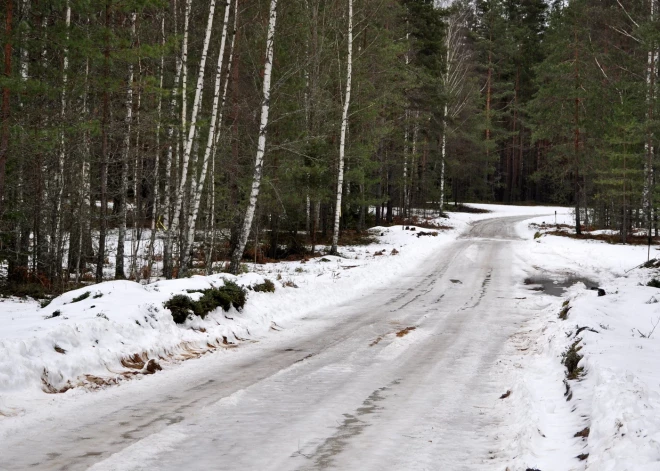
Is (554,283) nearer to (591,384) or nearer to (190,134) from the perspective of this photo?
(190,134)

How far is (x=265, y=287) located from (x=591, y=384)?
8.42 m

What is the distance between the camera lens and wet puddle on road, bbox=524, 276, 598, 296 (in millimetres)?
16266

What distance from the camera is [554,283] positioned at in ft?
58.0

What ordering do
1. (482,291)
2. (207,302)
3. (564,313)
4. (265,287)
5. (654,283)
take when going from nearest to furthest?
(207,302) < (564,313) < (265,287) < (654,283) < (482,291)

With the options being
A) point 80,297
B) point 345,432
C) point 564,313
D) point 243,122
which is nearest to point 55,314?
point 80,297

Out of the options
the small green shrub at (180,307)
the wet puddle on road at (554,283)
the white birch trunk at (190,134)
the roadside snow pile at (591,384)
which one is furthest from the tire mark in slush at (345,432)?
the wet puddle on road at (554,283)

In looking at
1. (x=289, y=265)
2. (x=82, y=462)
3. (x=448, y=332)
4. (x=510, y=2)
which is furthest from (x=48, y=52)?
(x=510, y=2)

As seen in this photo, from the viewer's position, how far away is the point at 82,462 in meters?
4.35

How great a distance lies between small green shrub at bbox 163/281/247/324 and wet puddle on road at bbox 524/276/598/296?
9211 mm

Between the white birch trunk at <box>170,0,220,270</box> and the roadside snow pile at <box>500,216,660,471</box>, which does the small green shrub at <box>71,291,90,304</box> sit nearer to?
the white birch trunk at <box>170,0,220,270</box>

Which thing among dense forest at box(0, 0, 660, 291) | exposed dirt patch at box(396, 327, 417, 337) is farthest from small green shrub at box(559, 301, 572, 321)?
dense forest at box(0, 0, 660, 291)

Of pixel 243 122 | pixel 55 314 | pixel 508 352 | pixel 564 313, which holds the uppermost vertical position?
pixel 243 122

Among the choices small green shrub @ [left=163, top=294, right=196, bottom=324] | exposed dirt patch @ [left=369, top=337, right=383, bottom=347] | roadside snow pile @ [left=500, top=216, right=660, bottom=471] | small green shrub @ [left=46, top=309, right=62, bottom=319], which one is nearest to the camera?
roadside snow pile @ [left=500, top=216, right=660, bottom=471]

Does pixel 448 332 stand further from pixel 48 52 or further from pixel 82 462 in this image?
pixel 48 52
